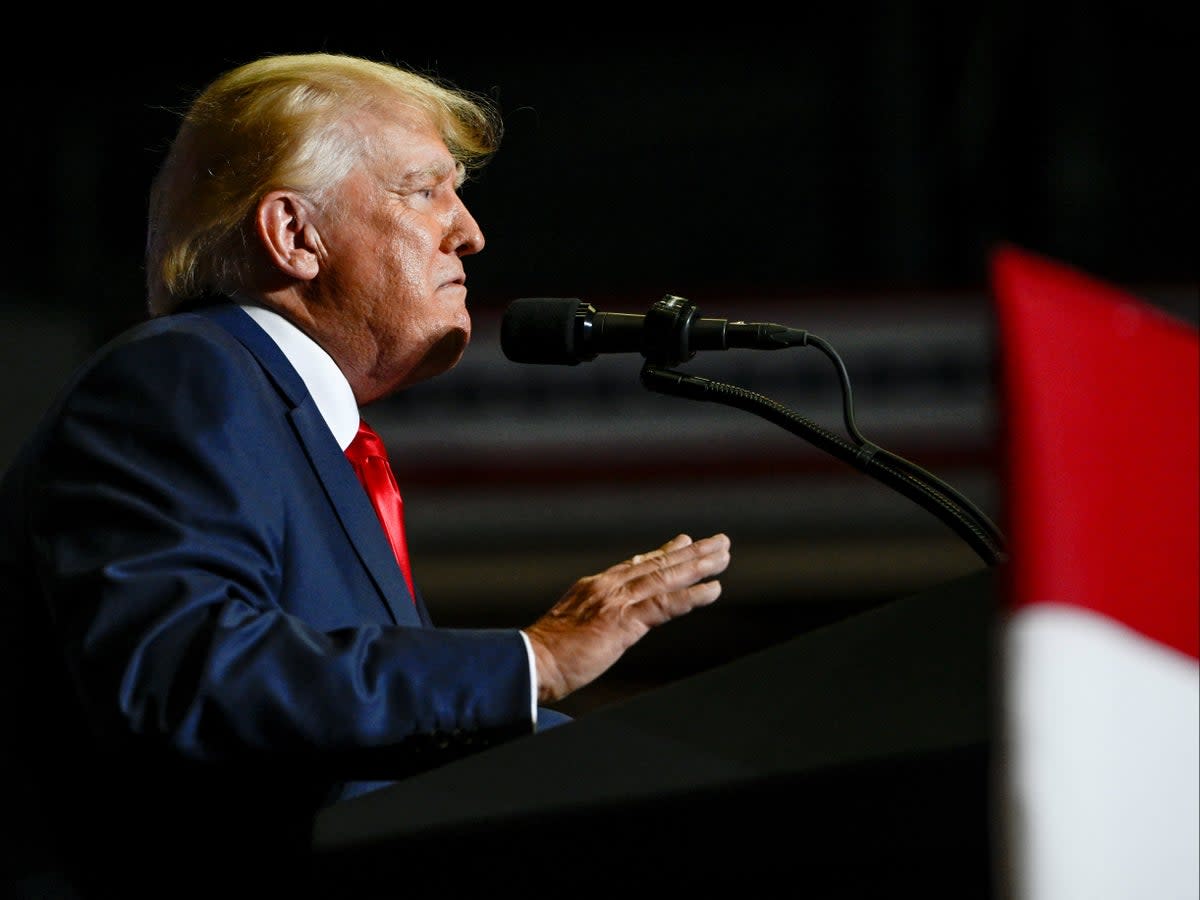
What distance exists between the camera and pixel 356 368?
141 cm

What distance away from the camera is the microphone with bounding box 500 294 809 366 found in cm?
125

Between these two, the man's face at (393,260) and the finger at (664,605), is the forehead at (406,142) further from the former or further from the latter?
the finger at (664,605)

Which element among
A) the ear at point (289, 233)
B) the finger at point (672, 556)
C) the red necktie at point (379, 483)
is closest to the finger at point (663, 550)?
the finger at point (672, 556)

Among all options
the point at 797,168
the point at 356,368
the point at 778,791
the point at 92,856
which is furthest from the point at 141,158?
the point at 778,791

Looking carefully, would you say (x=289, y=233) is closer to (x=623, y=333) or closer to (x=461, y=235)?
(x=461, y=235)

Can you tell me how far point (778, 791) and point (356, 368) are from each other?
69 centimetres

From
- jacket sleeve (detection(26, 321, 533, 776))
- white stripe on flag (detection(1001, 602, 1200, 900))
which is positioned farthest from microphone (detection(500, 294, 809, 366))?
white stripe on flag (detection(1001, 602, 1200, 900))

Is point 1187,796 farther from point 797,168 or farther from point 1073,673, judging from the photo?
point 797,168

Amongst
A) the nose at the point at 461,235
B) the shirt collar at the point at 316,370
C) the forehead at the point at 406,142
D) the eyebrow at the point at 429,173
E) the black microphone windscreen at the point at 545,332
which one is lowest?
the shirt collar at the point at 316,370

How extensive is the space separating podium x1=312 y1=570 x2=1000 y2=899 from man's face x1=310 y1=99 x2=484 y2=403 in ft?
1.96

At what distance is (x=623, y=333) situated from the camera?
1.28 meters

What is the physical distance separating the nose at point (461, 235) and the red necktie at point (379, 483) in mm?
181

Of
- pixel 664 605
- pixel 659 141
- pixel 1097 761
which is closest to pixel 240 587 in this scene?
pixel 664 605

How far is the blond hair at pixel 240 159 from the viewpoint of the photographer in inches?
54.1
